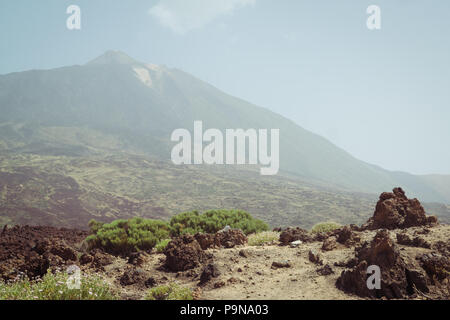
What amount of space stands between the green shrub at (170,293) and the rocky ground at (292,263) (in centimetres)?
22

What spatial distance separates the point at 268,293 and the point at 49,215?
31199mm

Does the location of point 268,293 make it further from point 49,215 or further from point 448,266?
point 49,215

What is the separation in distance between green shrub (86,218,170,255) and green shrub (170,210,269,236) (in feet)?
2.52

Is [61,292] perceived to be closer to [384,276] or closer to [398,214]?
[384,276]

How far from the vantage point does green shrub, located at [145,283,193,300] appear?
4980 mm

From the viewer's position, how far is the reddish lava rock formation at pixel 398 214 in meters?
8.05

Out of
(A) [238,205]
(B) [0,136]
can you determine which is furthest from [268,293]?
(B) [0,136]

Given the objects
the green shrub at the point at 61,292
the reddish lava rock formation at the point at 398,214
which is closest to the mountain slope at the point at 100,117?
the green shrub at the point at 61,292

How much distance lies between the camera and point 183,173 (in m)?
69.6

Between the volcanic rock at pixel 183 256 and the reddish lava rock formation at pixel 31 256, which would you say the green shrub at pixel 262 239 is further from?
the reddish lava rock formation at pixel 31 256

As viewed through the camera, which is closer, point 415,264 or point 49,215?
point 415,264

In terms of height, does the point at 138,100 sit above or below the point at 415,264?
above
